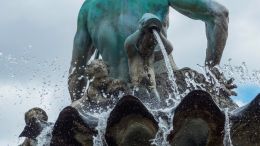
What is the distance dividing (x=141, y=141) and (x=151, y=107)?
473 mm

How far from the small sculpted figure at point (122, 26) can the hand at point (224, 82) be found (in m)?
0.23

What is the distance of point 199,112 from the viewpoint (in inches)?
232

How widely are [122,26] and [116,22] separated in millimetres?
100

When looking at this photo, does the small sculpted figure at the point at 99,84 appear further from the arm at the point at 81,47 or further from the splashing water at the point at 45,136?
the arm at the point at 81,47

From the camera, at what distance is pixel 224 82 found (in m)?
7.34

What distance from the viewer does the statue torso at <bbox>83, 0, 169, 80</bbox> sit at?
7703 millimetres

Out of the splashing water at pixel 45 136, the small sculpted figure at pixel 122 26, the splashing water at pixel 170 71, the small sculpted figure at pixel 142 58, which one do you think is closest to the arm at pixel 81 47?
the small sculpted figure at pixel 122 26

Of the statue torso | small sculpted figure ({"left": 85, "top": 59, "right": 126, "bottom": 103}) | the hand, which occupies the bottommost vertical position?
the hand

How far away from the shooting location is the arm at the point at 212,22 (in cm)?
759

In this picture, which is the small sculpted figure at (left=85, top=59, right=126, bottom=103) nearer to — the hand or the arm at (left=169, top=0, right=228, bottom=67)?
the hand

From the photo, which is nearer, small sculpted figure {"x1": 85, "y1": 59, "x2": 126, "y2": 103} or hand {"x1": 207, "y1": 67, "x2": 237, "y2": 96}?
small sculpted figure {"x1": 85, "y1": 59, "x2": 126, "y2": 103}

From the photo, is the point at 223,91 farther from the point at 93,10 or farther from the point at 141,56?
the point at 93,10

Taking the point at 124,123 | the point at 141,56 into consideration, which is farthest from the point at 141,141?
the point at 141,56

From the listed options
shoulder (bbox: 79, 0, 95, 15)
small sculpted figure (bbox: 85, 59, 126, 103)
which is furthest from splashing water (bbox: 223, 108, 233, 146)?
shoulder (bbox: 79, 0, 95, 15)
